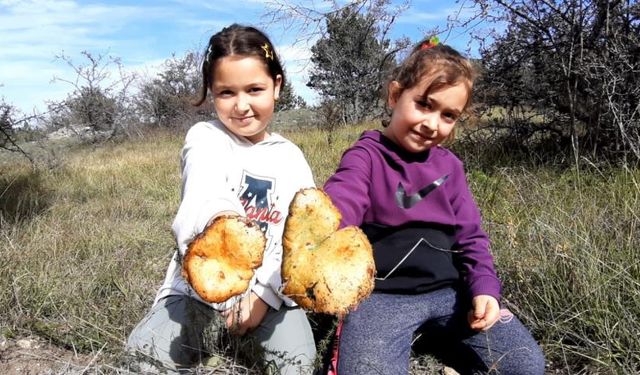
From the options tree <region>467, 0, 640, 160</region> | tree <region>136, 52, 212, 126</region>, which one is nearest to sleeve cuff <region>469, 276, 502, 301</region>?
tree <region>467, 0, 640, 160</region>

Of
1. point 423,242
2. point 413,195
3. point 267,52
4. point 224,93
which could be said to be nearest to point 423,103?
point 413,195

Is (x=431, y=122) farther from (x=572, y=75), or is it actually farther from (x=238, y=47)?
(x=572, y=75)

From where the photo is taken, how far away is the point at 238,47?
184cm

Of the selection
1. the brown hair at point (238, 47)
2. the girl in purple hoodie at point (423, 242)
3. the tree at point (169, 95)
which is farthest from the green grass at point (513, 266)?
the tree at point (169, 95)

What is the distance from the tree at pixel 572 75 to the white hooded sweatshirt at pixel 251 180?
2.16 metres

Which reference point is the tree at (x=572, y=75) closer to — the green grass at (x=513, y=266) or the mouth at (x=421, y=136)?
the green grass at (x=513, y=266)

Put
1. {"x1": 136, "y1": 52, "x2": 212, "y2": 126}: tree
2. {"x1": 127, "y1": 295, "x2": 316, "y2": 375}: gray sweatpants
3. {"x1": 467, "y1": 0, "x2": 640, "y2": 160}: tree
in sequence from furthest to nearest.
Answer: {"x1": 136, "y1": 52, "x2": 212, "y2": 126}: tree
{"x1": 467, "y1": 0, "x2": 640, "y2": 160}: tree
{"x1": 127, "y1": 295, "x2": 316, "y2": 375}: gray sweatpants

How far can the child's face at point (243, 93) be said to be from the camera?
1.83m

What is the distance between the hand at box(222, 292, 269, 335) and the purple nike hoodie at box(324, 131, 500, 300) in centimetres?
41

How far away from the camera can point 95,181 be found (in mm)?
5309

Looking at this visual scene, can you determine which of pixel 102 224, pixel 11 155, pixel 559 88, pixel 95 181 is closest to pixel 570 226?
pixel 559 88

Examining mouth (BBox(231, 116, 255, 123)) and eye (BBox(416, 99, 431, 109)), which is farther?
mouth (BBox(231, 116, 255, 123))

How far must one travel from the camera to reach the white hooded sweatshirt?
5.76 feet

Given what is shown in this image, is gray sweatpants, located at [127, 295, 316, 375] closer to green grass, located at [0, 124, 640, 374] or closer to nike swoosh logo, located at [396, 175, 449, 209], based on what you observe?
green grass, located at [0, 124, 640, 374]
